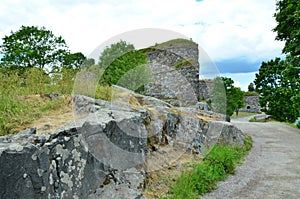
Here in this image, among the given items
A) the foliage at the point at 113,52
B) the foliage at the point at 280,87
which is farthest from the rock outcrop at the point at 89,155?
the foliage at the point at 280,87

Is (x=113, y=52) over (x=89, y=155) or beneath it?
over

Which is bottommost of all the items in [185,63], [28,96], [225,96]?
[28,96]

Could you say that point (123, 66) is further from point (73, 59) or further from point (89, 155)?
point (73, 59)

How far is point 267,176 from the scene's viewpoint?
25.4 feet

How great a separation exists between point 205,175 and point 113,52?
8673mm

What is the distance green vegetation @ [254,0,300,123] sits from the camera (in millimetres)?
15758

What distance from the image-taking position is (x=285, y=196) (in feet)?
20.3

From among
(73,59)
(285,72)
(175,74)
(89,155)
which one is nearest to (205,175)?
(89,155)

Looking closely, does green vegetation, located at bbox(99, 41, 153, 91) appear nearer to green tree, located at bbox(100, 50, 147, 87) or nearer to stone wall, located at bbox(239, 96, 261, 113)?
green tree, located at bbox(100, 50, 147, 87)

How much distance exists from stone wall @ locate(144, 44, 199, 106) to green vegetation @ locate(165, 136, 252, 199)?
9.64m

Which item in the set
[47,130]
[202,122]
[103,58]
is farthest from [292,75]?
[47,130]

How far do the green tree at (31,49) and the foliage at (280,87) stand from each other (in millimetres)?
21837

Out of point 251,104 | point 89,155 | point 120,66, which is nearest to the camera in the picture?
point 89,155

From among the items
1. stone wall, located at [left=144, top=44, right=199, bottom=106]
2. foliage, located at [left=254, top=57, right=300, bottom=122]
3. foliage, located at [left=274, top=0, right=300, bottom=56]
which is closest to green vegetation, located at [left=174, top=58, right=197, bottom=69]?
stone wall, located at [left=144, top=44, right=199, bottom=106]
